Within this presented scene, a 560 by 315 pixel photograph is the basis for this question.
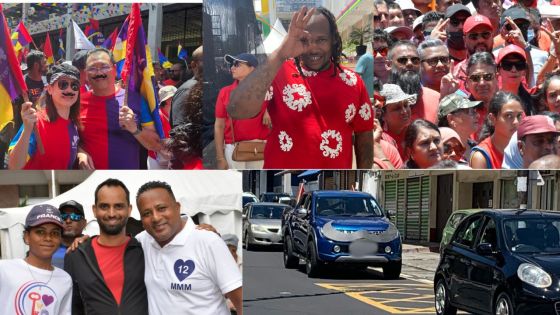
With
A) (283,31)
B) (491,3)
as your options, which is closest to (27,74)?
(283,31)

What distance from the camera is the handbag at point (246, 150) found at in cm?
505

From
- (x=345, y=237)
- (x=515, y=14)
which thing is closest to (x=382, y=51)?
(x=515, y=14)

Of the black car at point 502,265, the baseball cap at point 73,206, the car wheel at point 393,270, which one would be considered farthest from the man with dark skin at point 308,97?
the baseball cap at point 73,206

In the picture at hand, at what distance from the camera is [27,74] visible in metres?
5.00

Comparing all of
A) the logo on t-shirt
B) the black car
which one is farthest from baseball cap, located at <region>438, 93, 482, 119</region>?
the logo on t-shirt

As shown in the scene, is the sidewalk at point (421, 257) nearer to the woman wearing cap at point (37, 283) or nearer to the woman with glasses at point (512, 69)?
the woman with glasses at point (512, 69)

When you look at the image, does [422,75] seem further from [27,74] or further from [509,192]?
[27,74]

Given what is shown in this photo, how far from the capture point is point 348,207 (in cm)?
509

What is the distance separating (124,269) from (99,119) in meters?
1.03

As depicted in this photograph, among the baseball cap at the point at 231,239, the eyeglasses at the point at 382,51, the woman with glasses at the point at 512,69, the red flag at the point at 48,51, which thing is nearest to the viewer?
the baseball cap at the point at 231,239

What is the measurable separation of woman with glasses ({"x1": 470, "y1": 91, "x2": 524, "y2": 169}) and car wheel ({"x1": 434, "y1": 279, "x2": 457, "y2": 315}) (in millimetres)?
724

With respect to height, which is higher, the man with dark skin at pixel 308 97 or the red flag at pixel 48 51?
the red flag at pixel 48 51

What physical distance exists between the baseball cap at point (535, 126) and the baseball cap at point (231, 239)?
174cm

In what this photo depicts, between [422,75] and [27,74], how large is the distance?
7.55 ft
